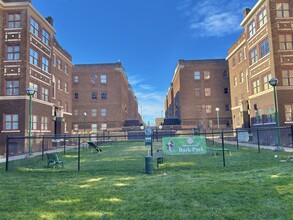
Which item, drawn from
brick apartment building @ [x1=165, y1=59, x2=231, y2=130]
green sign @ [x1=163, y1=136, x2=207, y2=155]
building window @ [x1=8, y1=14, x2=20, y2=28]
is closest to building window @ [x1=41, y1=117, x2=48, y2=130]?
building window @ [x1=8, y1=14, x2=20, y2=28]

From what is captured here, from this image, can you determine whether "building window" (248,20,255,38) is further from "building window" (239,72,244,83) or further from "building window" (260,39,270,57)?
"building window" (239,72,244,83)

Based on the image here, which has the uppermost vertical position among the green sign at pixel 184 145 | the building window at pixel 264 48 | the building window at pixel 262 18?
the building window at pixel 262 18

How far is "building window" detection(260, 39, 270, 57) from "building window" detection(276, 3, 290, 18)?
273 centimetres

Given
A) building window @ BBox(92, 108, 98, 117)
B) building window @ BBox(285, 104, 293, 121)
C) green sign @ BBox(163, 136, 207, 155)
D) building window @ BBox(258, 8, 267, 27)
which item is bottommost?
green sign @ BBox(163, 136, 207, 155)

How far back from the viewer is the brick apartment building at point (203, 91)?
174ft

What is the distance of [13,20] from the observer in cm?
2419

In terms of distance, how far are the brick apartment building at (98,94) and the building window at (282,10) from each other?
35.4 meters

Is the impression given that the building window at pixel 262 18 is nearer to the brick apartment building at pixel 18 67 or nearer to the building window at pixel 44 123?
the brick apartment building at pixel 18 67

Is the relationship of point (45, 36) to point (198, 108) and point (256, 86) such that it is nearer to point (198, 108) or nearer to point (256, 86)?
point (256, 86)

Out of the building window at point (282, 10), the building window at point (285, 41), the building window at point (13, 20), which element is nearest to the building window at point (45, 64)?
the building window at point (13, 20)

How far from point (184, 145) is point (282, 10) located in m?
21.7

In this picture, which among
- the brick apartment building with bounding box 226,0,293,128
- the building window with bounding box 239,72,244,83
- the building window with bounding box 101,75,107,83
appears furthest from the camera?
the building window with bounding box 101,75,107,83

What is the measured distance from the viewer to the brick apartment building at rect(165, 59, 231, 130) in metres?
53.0

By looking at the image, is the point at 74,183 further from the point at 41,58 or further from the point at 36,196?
the point at 41,58
